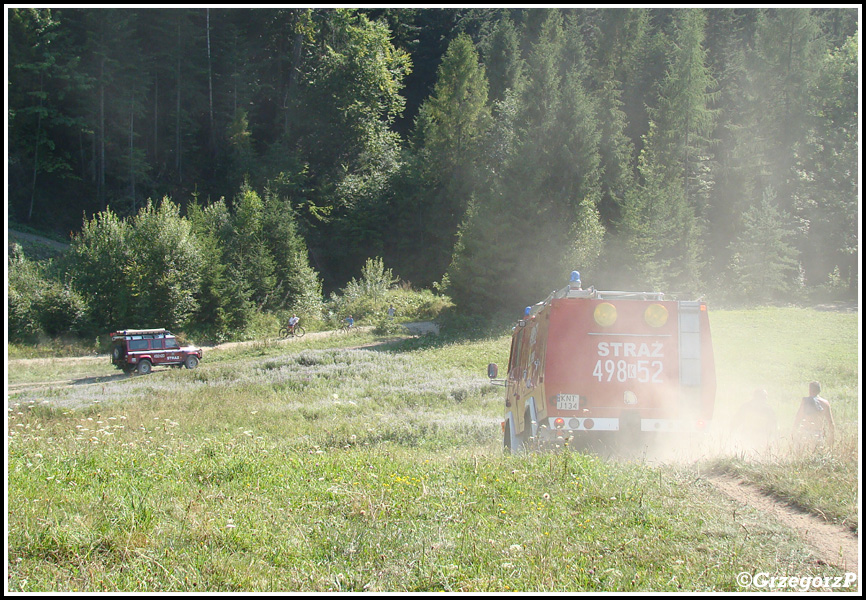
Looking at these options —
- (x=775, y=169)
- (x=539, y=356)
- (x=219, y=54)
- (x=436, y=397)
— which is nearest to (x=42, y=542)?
(x=539, y=356)

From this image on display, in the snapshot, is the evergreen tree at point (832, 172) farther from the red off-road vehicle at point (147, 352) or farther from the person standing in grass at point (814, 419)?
the red off-road vehicle at point (147, 352)

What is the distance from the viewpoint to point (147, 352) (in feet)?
111

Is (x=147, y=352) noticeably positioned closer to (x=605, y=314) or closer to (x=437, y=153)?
(x=605, y=314)

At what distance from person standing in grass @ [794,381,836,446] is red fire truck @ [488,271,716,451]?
6.82ft

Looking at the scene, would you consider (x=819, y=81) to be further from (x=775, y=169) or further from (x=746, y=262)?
(x=746, y=262)

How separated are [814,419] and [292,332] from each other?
3757 centimetres

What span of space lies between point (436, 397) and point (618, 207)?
3178 cm

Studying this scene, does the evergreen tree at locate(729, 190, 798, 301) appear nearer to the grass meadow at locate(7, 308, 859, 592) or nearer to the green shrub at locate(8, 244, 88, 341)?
the grass meadow at locate(7, 308, 859, 592)

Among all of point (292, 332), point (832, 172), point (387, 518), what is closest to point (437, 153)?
point (292, 332)

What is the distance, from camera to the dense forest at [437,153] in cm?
4400

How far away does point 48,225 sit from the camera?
60.7 meters

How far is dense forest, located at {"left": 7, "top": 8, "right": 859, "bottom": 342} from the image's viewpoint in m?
44.0

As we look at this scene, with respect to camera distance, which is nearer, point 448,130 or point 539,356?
point 539,356

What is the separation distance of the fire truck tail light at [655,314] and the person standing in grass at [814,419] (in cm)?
304
